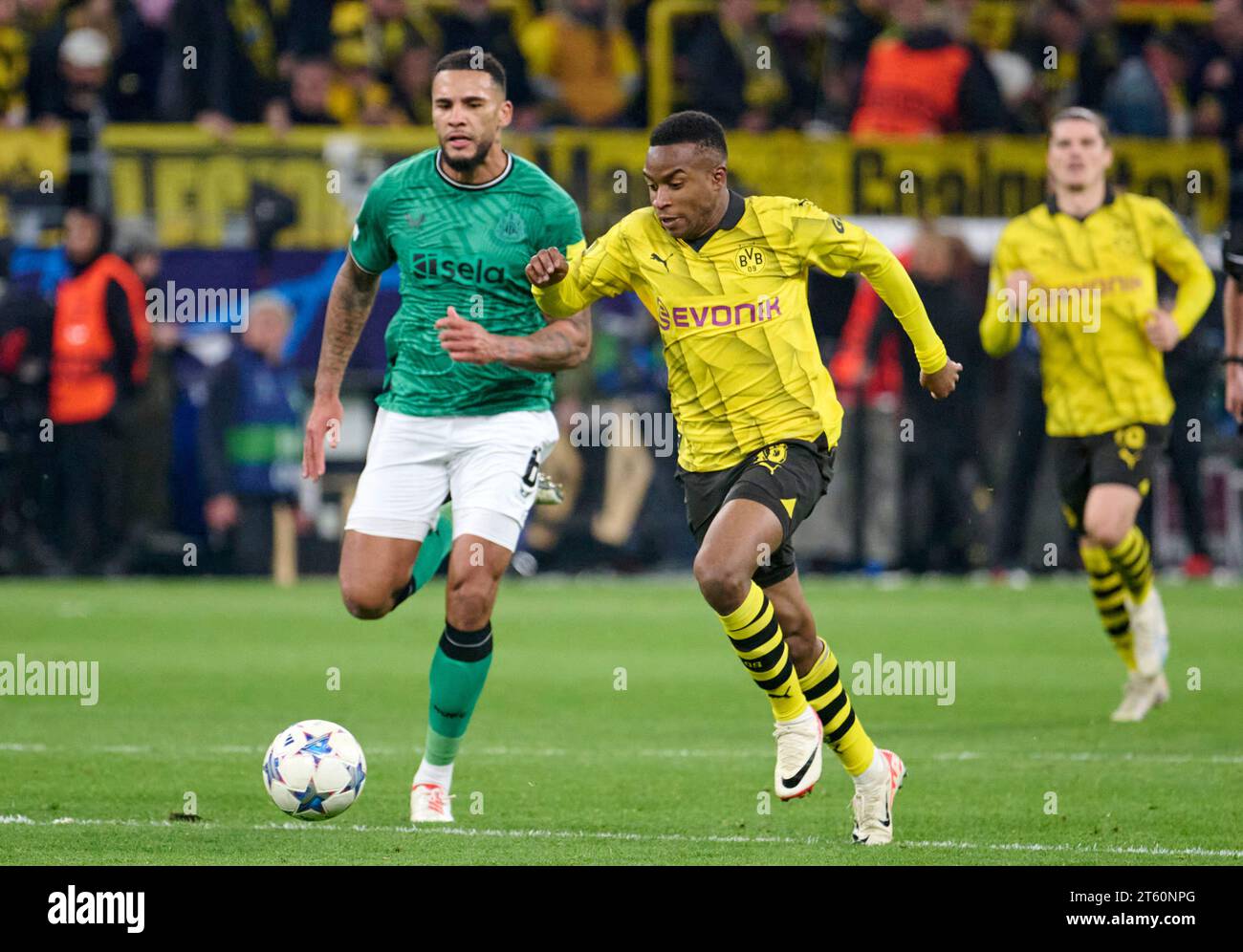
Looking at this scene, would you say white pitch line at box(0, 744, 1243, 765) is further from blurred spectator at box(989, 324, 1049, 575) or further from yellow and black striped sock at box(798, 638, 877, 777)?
blurred spectator at box(989, 324, 1049, 575)

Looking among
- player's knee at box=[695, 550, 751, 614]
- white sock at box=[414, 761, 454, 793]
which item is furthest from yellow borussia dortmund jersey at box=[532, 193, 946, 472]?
white sock at box=[414, 761, 454, 793]

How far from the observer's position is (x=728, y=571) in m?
6.89

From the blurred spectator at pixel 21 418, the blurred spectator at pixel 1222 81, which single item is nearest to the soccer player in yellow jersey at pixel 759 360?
the blurred spectator at pixel 21 418

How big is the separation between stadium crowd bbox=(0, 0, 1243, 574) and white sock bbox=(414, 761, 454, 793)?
945 cm

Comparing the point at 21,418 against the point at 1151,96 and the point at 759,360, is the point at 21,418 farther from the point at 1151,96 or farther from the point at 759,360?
the point at 759,360

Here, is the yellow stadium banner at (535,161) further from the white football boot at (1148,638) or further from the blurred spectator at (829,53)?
the white football boot at (1148,638)

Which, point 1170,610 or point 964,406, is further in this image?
point 964,406

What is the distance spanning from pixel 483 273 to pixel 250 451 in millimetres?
9968

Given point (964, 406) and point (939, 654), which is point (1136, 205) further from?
point (964, 406)

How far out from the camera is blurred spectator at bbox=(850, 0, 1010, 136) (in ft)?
62.1

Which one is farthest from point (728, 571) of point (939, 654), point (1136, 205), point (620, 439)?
point (620, 439)

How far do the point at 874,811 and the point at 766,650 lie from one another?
62 centimetres

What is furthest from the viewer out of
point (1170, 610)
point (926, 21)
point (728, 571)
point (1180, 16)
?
point (1180, 16)

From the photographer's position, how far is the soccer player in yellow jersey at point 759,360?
7102mm
